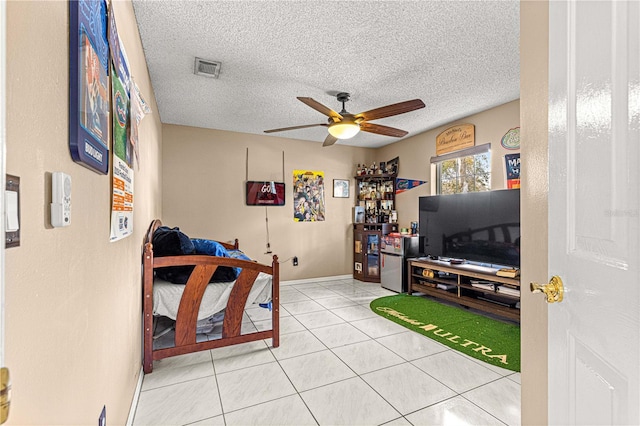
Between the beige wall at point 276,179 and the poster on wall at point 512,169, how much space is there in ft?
0.29

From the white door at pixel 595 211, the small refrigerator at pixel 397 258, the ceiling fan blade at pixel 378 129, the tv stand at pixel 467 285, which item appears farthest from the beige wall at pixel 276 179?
the white door at pixel 595 211

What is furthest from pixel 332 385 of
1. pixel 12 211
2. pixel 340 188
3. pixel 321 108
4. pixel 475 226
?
pixel 340 188

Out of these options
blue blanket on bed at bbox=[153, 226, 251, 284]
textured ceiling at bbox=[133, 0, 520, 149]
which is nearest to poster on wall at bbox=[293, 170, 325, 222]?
textured ceiling at bbox=[133, 0, 520, 149]

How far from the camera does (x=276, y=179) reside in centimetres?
514

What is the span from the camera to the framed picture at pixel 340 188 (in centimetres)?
562

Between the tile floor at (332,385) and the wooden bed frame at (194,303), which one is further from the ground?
the wooden bed frame at (194,303)

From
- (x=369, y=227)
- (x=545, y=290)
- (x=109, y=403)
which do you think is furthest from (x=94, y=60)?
(x=369, y=227)

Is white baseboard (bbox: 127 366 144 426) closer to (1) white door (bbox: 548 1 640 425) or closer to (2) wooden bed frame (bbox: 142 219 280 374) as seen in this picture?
(2) wooden bed frame (bbox: 142 219 280 374)

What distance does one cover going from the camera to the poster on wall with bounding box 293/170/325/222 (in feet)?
17.4

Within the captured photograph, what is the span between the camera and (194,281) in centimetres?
234

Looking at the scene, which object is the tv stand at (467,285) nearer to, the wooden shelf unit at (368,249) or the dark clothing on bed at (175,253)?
the wooden shelf unit at (368,249)

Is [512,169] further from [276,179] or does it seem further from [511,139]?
[276,179]

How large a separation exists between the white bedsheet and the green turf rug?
1617mm

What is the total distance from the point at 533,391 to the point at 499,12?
216 centimetres
